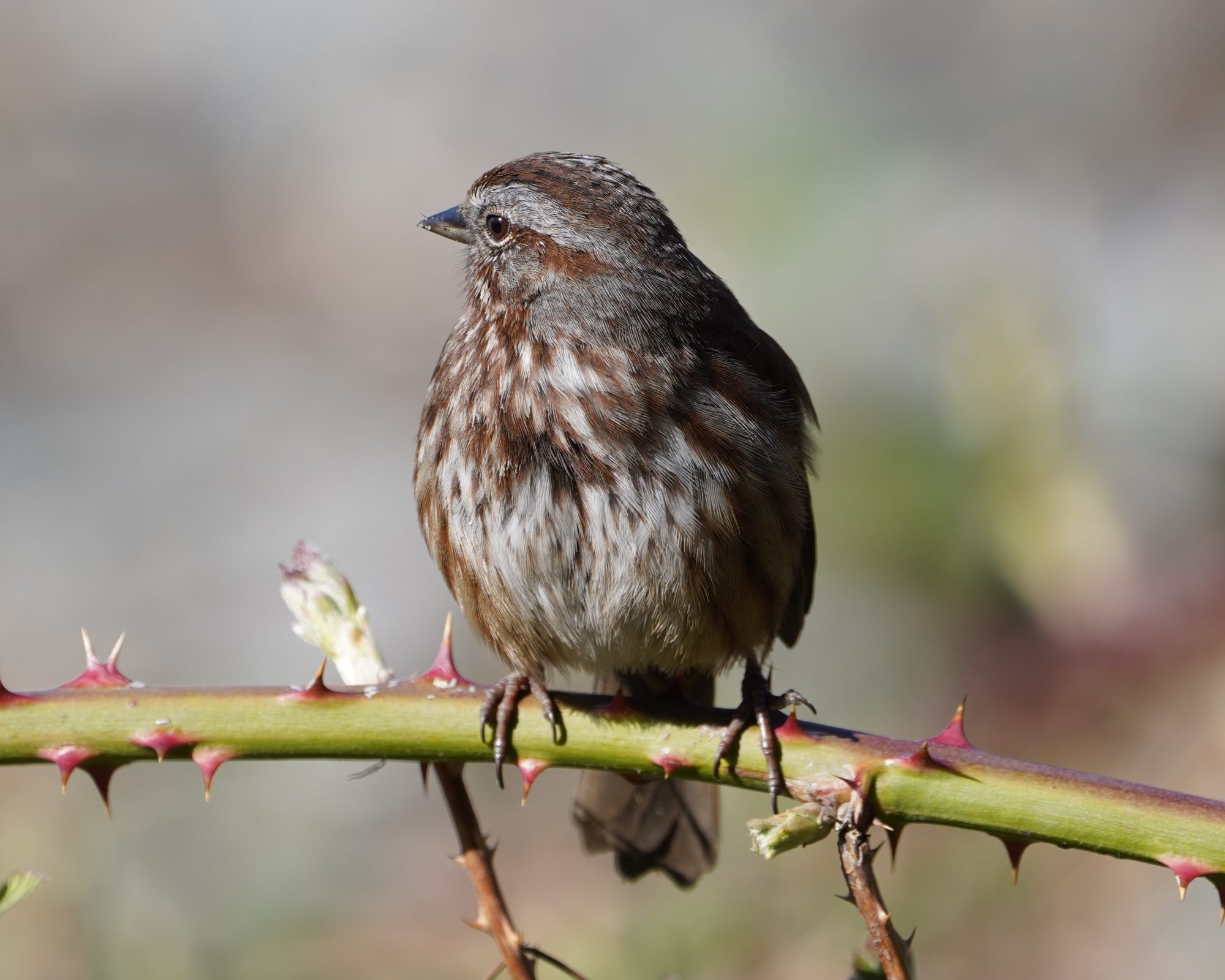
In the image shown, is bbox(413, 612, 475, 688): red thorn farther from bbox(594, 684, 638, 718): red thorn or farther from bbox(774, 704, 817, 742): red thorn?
bbox(774, 704, 817, 742): red thorn

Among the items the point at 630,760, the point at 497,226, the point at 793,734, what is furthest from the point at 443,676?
the point at 497,226

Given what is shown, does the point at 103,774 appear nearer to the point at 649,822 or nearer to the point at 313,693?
the point at 313,693

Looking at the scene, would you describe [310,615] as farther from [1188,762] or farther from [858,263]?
[858,263]

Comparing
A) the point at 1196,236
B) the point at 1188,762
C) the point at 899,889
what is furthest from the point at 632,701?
the point at 1196,236

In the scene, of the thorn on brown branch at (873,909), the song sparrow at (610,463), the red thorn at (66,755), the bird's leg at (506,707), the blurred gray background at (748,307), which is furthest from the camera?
the blurred gray background at (748,307)

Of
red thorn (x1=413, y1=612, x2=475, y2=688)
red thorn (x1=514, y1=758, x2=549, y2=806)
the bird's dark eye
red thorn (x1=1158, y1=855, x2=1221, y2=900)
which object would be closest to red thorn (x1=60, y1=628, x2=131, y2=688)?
red thorn (x1=413, y1=612, x2=475, y2=688)

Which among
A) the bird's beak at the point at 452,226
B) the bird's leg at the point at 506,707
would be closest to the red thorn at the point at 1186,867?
the bird's leg at the point at 506,707

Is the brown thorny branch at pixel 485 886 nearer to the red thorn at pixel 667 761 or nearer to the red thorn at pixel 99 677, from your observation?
the red thorn at pixel 667 761
